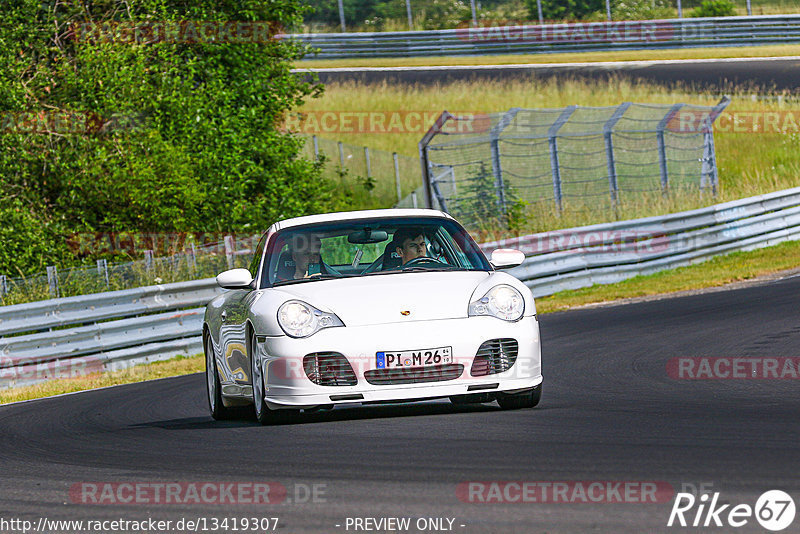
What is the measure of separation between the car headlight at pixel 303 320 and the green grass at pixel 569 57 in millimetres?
36364

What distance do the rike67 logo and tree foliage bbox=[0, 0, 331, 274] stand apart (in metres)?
18.4

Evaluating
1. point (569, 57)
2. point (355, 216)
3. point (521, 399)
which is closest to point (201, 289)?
point (355, 216)

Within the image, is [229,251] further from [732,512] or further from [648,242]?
[732,512]

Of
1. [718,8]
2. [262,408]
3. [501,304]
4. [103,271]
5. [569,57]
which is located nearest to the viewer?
[501,304]

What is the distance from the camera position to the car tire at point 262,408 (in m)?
8.20

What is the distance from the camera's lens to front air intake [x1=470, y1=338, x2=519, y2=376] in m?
7.97

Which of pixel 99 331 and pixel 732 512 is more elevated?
pixel 732 512

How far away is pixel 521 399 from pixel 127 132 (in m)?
15.8

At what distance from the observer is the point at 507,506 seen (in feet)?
17.0

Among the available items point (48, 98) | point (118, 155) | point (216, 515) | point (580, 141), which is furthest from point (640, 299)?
point (580, 141)

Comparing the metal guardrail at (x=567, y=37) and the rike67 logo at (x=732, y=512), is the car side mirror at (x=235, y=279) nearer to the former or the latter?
the rike67 logo at (x=732, y=512)

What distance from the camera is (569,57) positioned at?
45562mm

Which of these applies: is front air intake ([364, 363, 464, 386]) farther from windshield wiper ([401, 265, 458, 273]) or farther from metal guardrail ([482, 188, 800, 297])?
metal guardrail ([482, 188, 800, 297])

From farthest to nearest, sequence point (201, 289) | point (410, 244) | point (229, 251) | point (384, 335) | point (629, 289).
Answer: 1. point (629, 289)
2. point (229, 251)
3. point (201, 289)
4. point (410, 244)
5. point (384, 335)
